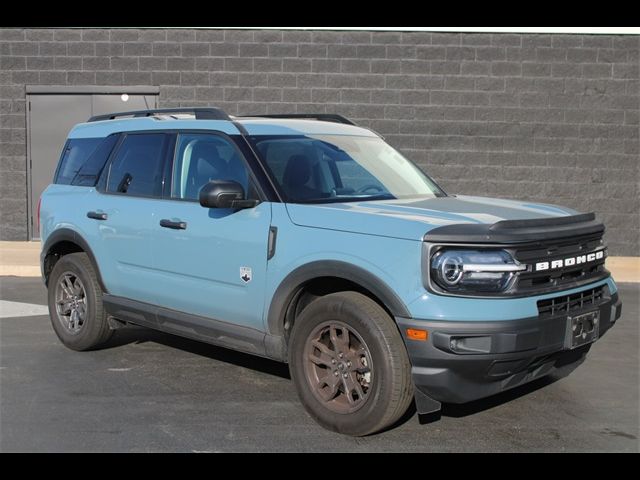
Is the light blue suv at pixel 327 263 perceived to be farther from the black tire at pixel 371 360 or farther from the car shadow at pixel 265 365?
the car shadow at pixel 265 365

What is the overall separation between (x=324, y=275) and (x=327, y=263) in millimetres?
81

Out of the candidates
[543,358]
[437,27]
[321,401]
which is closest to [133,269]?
[321,401]

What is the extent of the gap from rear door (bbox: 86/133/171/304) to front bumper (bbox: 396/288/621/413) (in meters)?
2.39

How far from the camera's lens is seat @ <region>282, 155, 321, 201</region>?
16.0 feet

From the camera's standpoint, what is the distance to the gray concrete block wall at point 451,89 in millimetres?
12594

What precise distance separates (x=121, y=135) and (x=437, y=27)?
308 inches

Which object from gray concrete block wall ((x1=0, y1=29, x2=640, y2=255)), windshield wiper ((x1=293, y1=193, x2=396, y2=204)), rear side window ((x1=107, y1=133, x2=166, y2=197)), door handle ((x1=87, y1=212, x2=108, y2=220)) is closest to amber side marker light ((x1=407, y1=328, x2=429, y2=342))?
windshield wiper ((x1=293, y1=193, x2=396, y2=204))

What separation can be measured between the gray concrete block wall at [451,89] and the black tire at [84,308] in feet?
22.5

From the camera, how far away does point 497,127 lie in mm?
12703

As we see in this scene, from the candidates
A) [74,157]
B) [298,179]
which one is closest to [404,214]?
[298,179]

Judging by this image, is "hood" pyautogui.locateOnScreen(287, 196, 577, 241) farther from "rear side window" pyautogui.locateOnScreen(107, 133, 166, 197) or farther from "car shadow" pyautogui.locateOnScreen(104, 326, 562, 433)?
"rear side window" pyautogui.locateOnScreen(107, 133, 166, 197)

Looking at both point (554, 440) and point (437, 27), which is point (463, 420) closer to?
point (554, 440)

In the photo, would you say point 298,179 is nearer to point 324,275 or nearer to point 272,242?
point 272,242

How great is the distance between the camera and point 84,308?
21.0ft
